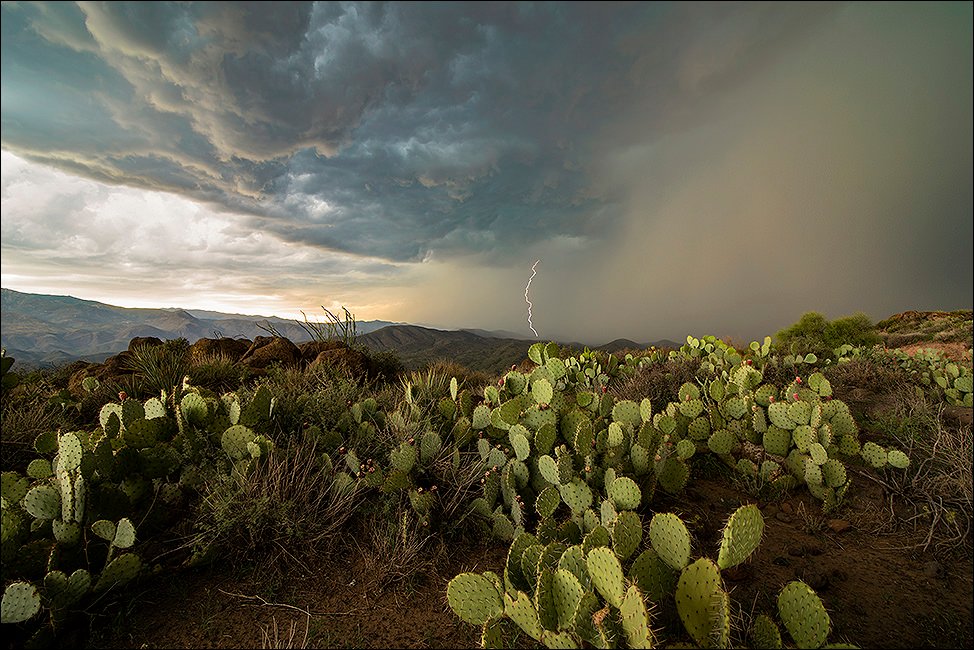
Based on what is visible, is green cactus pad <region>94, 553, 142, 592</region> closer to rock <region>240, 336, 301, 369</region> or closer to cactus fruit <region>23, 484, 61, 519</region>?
cactus fruit <region>23, 484, 61, 519</region>

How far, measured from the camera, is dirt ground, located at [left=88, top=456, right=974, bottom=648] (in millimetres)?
2352

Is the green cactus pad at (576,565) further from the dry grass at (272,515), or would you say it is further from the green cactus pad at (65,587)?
the green cactus pad at (65,587)

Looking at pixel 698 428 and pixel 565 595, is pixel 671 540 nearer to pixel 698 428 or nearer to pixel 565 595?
pixel 565 595

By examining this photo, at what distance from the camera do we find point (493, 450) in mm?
3658

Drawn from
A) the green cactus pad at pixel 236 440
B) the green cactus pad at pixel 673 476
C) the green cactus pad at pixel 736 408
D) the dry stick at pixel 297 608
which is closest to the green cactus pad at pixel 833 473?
the green cactus pad at pixel 736 408

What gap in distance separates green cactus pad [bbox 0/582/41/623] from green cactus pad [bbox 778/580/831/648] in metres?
3.30

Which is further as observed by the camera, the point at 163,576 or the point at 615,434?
the point at 615,434

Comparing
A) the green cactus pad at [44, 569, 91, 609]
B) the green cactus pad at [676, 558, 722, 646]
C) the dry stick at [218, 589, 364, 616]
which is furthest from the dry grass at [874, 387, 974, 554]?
the green cactus pad at [44, 569, 91, 609]

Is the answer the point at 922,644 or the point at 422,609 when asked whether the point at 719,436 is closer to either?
the point at 922,644

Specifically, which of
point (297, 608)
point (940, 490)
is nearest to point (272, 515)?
point (297, 608)

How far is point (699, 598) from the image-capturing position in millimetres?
1835

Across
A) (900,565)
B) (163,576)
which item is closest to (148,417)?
(163,576)

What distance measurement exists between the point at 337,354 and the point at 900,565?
8300mm

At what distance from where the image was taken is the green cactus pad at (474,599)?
209 cm
